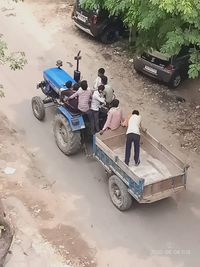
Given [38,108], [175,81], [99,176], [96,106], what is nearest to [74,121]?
[96,106]

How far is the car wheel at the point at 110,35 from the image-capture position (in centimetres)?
1759

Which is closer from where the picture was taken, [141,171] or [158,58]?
[141,171]

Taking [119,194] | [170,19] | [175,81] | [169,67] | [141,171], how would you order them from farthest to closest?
[175,81], [169,67], [141,171], [119,194], [170,19]

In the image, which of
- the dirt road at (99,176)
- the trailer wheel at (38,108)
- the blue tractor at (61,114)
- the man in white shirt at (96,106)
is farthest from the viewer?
the trailer wheel at (38,108)

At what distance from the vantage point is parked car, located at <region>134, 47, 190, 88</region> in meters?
15.4

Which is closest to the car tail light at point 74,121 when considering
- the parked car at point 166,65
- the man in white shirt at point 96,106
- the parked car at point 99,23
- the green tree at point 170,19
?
the man in white shirt at point 96,106

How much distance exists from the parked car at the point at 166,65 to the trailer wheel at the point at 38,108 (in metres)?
3.50

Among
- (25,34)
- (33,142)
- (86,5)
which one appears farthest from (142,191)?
(25,34)

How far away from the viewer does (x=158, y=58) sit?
608 inches

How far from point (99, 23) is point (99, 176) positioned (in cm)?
656

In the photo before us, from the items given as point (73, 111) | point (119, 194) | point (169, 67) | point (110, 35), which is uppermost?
point (73, 111)

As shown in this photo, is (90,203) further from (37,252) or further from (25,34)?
(25,34)

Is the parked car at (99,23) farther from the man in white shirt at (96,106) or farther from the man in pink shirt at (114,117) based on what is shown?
the man in pink shirt at (114,117)

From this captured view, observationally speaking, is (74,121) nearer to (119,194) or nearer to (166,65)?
(119,194)
